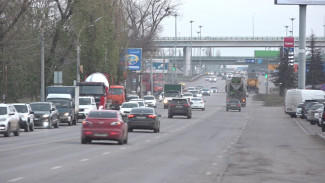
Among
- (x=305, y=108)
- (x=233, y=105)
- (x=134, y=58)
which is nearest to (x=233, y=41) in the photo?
(x=134, y=58)

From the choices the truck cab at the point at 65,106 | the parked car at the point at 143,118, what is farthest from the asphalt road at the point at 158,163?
the truck cab at the point at 65,106

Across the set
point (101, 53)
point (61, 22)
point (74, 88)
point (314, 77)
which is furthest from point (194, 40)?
point (74, 88)

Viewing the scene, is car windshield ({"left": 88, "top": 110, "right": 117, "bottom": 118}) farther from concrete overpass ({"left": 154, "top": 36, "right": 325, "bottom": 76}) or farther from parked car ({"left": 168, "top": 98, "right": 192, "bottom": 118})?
concrete overpass ({"left": 154, "top": 36, "right": 325, "bottom": 76})

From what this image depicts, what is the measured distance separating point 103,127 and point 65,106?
70.2 ft

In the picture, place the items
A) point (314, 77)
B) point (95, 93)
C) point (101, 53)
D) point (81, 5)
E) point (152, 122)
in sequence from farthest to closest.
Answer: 1. point (314, 77)
2. point (101, 53)
3. point (81, 5)
4. point (95, 93)
5. point (152, 122)

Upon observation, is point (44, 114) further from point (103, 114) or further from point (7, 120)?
point (103, 114)

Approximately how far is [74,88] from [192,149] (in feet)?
81.1

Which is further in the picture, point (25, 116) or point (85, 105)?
point (85, 105)

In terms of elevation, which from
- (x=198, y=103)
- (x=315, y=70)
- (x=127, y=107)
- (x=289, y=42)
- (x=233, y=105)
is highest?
(x=289, y=42)

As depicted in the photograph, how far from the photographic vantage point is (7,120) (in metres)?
34.3

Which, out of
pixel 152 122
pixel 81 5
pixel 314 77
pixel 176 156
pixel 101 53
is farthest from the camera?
pixel 314 77

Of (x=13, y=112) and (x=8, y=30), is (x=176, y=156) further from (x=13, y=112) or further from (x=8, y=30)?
(x=8, y=30)

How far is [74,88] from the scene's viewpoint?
51344 millimetres

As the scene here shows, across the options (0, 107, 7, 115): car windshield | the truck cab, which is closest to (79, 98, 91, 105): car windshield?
the truck cab
